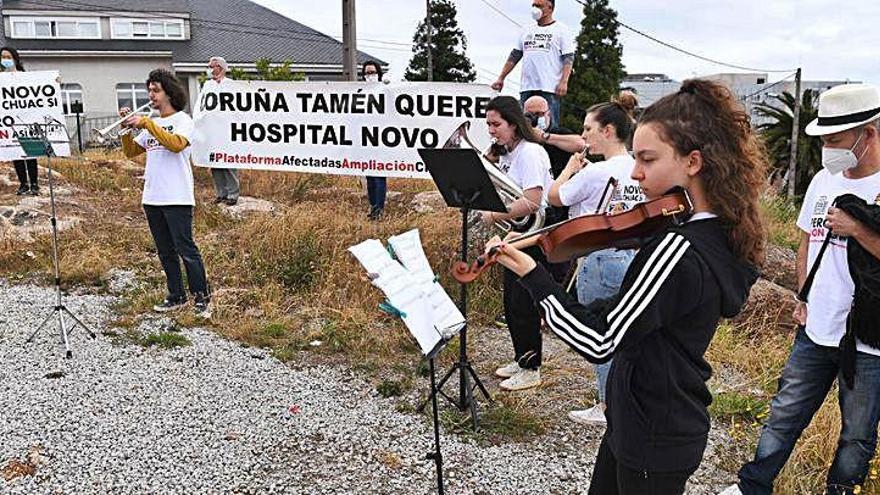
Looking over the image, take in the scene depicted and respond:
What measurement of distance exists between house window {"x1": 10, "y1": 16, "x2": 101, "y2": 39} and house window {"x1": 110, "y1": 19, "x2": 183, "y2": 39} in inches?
36.9

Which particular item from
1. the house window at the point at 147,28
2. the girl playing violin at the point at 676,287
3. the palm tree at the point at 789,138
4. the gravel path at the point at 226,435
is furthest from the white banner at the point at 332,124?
the house window at the point at 147,28

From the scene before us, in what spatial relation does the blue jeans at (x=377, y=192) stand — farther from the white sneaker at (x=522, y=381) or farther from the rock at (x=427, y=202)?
the white sneaker at (x=522, y=381)

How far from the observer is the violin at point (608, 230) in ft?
6.31

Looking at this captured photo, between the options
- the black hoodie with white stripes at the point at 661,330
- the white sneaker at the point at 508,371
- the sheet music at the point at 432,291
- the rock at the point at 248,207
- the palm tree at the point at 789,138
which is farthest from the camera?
the palm tree at the point at 789,138

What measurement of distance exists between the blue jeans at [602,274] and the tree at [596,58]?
3082 cm

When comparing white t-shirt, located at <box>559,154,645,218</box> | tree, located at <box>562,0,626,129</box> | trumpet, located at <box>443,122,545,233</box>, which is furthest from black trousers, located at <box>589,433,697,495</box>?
tree, located at <box>562,0,626,129</box>

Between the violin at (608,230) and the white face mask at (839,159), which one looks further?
the white face mask at (839,159)

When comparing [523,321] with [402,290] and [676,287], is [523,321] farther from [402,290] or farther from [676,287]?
[676,287]

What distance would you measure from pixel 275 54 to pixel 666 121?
3779 centimetres

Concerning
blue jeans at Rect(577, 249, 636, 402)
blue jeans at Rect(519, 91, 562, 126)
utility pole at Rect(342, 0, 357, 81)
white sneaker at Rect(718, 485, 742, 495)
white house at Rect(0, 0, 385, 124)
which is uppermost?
white house at Rect(0, 0, 385, 124)

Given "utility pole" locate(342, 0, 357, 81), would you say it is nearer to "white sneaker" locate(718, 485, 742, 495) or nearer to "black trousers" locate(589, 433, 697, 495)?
"white sneaker" locate(718, 485, 742, 495)

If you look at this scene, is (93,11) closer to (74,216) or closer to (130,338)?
(74,216)

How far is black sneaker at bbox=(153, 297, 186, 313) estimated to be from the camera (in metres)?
6.20

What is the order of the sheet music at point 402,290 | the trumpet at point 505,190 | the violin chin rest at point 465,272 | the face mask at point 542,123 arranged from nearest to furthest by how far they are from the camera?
the violin chin rest at point 465,272, the sheet music at point 402,290, the trumpet at point 505,190, the face mask at point 542,123
